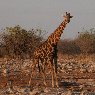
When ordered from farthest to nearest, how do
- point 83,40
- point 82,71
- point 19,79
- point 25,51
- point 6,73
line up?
point 83,40 → point 25,51 → point 82,71 → point 6,73 → point 19,79

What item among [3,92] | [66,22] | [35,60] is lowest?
[3,92]

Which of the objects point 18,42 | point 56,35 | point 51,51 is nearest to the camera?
point 51,51

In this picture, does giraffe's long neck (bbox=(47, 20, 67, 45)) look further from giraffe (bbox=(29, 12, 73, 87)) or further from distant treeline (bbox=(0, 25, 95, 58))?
distant treeline (bbox=(0, 25, 95, 58))

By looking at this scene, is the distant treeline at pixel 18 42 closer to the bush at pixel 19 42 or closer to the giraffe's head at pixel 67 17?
the bush at pixel 19 42

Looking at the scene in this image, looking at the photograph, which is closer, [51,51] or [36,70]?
[51,51]

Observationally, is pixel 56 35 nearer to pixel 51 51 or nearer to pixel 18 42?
pixel 51 51

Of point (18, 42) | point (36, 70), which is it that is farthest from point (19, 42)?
point (36, 70)

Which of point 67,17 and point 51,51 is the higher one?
point 67,17

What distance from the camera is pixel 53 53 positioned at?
12.0 m

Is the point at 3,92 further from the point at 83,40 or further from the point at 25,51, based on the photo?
the point at 83,40

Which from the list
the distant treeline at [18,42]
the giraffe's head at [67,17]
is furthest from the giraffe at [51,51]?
the distant treeline at [18,42]

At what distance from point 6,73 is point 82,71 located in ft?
11.3

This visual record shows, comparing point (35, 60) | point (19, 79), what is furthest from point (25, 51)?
point (35, 60)

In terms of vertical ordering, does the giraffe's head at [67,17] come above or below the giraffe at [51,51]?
above
